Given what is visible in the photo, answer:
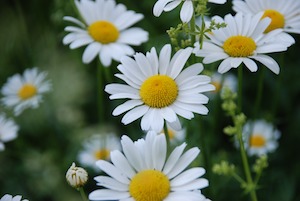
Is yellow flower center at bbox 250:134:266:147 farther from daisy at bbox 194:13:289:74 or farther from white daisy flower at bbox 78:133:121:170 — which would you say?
daisy at bbox 194:13:289:74

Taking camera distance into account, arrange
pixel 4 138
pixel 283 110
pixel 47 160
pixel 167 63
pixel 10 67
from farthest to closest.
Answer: pixel 10 67
pixel 283 110
pixel 47 160
pixel 4 138
pixel 167 63

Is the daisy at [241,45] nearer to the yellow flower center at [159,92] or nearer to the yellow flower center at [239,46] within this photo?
the yellow flower center at [239,46]

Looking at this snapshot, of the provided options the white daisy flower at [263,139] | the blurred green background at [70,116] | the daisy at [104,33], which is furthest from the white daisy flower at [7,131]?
the white daisy flower at [263,139]

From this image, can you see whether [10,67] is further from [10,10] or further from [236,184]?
[236,184]

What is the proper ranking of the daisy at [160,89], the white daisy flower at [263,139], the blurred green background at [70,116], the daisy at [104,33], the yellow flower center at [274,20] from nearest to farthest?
1. the daisy at [160,89]
2. the yellow flower center at [274,20]
3. the daisy at [104,33]
4. the blurred green background at [70,116]
5. the white daisy flower at [263,139]

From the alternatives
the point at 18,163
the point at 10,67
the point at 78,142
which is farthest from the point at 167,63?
the point at 10,67

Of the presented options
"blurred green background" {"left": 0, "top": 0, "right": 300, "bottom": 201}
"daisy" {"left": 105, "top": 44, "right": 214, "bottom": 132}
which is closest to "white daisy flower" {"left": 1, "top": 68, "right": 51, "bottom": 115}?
"blurred green background" {"left": 0, "top": 0, "right": 300, "bottom": 201}

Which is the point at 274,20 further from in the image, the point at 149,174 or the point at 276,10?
the point at 149,174
